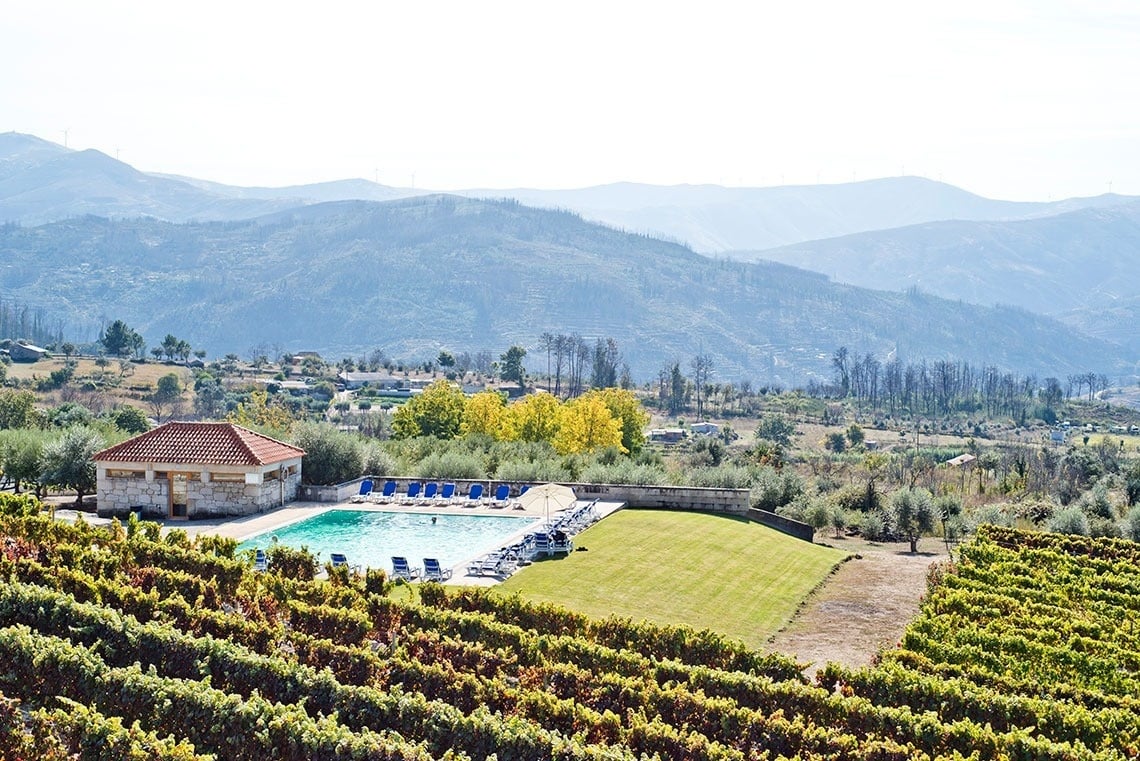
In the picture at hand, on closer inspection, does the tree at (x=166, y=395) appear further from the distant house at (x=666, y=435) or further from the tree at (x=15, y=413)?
the distant house at (x=666, y=435)

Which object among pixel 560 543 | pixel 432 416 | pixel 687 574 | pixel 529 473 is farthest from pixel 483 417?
A: pixel 687 574

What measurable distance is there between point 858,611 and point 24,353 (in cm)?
10881

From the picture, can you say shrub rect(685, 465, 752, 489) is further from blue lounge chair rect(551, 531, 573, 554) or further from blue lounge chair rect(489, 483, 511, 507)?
blue lounge chair rect(551, 531, 573, 554)

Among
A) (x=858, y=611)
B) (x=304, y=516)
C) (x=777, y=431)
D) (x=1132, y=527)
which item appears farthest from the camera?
(x=777, y=431)

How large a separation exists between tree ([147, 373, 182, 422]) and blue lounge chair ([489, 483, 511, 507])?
57155 millimetres

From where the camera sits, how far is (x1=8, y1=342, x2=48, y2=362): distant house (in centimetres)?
10980

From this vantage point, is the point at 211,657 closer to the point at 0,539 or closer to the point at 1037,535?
the point at 0,539

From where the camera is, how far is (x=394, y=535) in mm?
29875

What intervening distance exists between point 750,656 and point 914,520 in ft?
62.2

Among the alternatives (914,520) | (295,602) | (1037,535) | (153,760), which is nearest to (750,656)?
(295,602)

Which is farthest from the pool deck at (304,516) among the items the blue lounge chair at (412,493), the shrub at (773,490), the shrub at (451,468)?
the shrub at (773,490)

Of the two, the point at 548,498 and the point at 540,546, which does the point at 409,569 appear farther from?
the point at 548,498

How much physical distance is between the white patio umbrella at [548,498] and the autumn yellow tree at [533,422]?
65.0 ft

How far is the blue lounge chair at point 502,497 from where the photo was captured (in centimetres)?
3341
